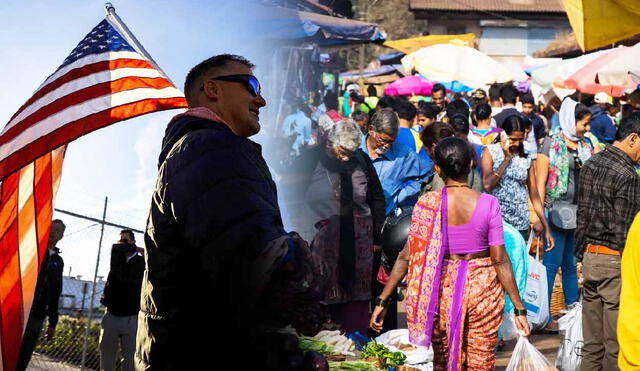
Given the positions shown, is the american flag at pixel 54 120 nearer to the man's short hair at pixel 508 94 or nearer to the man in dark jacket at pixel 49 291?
the man in dark jacket at pixel 49 291

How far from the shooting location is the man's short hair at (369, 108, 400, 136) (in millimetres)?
8922

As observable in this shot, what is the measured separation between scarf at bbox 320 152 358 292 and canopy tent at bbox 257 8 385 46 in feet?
4.21

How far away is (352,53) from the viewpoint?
4931cm

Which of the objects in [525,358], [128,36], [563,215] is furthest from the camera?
[563,215]

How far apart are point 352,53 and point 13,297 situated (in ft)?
140

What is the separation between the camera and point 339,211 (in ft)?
27.7

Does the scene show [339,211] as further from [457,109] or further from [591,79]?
[591,79]

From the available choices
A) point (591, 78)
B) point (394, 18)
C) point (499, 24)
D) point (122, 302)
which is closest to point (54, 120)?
point (122, 302)

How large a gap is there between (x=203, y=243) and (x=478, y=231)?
363 cm

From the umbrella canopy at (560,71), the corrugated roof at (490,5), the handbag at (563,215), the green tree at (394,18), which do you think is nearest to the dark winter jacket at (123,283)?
the handbag at (563,215)

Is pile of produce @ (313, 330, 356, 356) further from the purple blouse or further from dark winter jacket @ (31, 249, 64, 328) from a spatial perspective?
dark winter jacket @ (31, 249, 64, 328)

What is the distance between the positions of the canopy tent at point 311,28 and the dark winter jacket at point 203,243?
5.71 metres

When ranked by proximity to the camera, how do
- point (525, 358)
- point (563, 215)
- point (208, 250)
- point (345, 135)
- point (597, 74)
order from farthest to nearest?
point (597, 74), point (563, 215), point (345, 135), point (525, 358), point (208, 250)

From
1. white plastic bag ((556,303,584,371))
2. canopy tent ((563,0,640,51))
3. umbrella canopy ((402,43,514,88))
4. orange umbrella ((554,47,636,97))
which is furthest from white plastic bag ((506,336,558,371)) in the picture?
umbrella canopy ((402,43,514,88))
